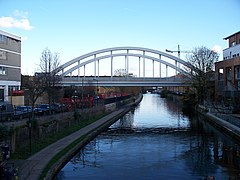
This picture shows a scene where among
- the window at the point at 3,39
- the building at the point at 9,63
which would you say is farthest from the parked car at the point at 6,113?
the window at the point at 3,39

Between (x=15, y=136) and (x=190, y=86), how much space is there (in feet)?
182

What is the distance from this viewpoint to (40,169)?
16578 mm

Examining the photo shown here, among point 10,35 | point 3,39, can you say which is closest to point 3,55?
point 3,39

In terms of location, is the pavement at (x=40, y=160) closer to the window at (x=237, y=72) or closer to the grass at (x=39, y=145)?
the grass at (x=39, y=145)

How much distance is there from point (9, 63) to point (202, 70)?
1476 inches

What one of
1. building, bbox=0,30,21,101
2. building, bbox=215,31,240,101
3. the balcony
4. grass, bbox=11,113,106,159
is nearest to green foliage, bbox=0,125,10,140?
grass, bbox=11,113,106,159

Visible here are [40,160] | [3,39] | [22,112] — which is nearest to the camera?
[40,160]

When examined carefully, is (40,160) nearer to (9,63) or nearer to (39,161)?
(39,161)

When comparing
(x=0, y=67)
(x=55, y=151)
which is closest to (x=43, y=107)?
(x=0, y=67)

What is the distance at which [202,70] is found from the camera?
6912 centimetres

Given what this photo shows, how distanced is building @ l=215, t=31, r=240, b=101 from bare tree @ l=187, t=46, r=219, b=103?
188 centimetres

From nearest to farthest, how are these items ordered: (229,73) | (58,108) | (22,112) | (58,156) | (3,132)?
(3,132) < (58,156) < (22,112) < (58,108) < (229,73)

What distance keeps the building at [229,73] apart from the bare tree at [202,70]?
188 centimetres

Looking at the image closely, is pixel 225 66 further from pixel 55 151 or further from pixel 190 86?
pixel 55 151
